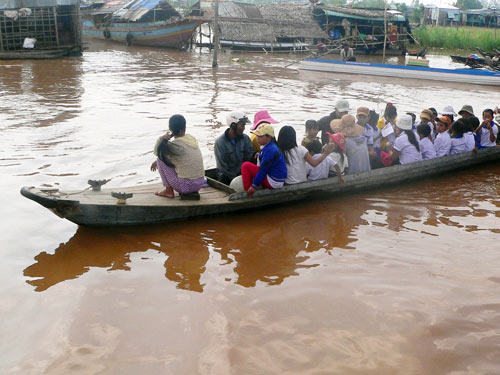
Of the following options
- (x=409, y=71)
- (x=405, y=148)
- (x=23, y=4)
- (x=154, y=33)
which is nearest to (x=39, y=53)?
(x=23, y=4)

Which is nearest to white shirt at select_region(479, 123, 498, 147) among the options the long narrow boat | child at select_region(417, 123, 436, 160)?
child at select_region(417, 123, 436, 160)

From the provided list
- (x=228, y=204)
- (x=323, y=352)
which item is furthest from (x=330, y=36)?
(x=323, y=352)

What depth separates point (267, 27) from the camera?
A: 85.7 ft

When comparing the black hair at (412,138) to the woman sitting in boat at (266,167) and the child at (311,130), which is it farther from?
the woman sitting in boat at (266,167)

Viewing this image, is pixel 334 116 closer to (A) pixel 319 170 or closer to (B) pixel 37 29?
(A) pixel 319 170

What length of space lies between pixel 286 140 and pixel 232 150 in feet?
2.11

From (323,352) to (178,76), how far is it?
14810mm

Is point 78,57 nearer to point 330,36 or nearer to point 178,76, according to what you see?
point 178,76

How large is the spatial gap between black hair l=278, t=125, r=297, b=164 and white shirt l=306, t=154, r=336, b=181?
1.54 ft

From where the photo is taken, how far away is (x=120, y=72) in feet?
56.5

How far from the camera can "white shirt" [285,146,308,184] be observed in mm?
5246

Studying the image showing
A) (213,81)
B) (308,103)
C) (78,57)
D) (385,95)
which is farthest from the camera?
(78,57)

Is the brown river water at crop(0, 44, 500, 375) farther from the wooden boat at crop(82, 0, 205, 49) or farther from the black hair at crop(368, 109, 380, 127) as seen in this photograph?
the wooden boat at crop(82, 0, 205, 49)

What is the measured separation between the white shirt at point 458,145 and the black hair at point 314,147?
255 centimetres
